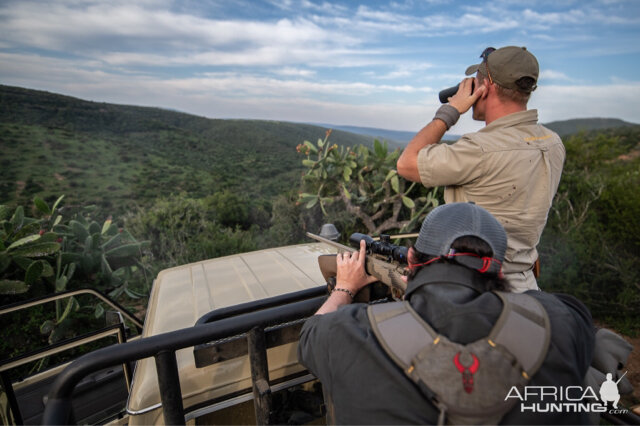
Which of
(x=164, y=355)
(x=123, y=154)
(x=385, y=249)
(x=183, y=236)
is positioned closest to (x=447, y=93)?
(x=385, y=249)

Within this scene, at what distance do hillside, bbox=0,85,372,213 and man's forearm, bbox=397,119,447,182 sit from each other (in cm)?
1219

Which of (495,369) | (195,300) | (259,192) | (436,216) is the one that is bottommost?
(259,192)

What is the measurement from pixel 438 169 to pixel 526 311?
93 centimetres

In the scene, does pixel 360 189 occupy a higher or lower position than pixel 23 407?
higher

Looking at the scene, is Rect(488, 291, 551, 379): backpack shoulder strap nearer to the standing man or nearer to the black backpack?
the black backpack

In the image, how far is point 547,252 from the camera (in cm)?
560

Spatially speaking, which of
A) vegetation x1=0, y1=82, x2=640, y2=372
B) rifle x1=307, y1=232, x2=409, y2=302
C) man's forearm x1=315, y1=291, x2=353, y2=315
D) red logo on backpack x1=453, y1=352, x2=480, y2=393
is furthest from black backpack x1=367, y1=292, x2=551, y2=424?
vegetation x1=0, y1=82, x2=640, y2=372

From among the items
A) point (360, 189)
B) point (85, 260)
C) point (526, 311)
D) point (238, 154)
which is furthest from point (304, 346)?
point (238, 154)

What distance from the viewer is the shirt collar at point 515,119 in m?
1.81

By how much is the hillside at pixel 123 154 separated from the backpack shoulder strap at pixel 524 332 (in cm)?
1328

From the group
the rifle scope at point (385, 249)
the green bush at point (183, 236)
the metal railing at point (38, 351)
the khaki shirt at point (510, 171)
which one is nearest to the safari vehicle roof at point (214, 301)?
the metal railing at point (38, 351)

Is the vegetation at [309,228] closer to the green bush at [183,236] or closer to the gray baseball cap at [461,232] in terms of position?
the green bush at [183,236]

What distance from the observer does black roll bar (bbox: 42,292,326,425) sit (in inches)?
43.6

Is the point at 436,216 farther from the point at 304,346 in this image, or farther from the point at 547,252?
the point at 547,252
